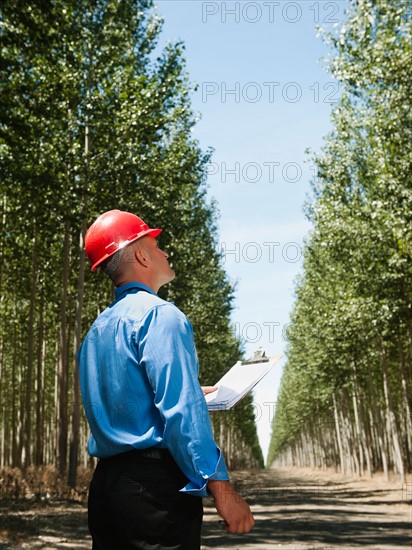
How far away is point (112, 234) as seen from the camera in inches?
110

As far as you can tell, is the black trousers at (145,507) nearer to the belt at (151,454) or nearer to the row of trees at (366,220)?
the belt at (151,454)

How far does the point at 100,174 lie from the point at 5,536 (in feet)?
41.0

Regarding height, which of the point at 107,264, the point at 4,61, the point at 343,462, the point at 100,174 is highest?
the point at 100,174

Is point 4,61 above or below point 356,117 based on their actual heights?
below

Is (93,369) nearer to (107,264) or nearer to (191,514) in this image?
(107,264)

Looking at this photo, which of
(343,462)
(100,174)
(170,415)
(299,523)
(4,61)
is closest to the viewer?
(170,415)

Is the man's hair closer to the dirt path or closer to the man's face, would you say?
the man's face

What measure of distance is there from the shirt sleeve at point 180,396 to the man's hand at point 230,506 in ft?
0.09

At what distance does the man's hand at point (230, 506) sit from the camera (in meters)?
2.28

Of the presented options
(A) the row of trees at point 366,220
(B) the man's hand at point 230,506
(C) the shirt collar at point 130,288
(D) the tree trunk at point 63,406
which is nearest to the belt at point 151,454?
(B) the man's hand at point 230,506

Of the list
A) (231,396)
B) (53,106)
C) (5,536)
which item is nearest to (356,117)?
(53,106)

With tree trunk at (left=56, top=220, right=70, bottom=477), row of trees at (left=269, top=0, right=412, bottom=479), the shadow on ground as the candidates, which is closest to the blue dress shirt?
the shadow on ground

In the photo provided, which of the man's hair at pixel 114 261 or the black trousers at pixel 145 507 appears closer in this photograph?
the black trousers at pixel 145 507

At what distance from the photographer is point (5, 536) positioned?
9.69 meters
